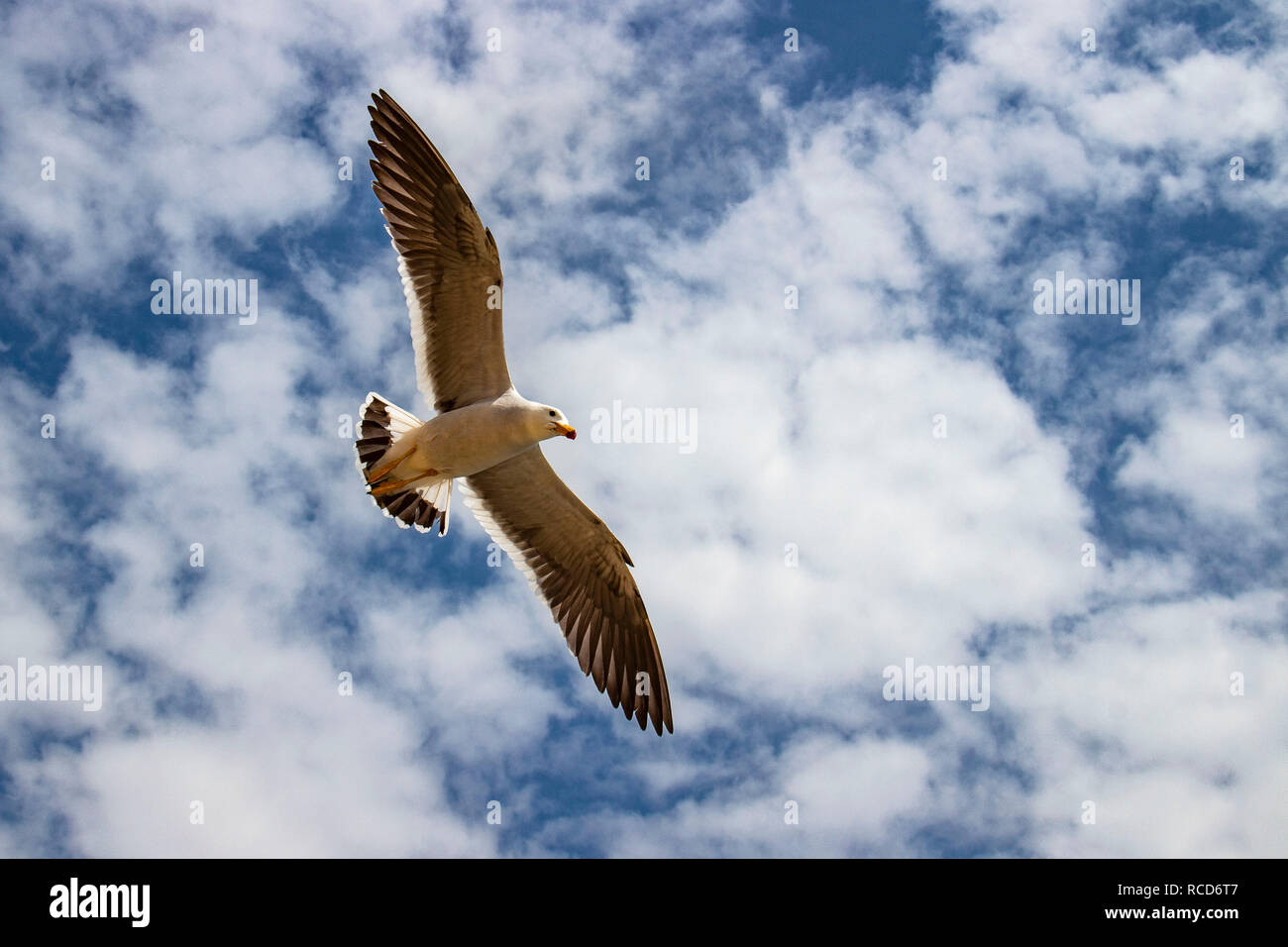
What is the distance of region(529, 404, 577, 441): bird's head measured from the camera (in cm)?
1001

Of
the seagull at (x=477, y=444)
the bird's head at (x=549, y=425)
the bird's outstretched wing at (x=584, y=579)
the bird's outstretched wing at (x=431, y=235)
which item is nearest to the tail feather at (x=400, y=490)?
the seagull at (x=477, y=444)

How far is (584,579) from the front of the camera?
11.4 meters

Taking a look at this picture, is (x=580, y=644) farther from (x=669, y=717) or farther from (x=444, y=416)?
(x=444, y=416)

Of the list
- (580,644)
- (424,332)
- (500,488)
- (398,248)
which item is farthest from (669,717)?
(398,248)

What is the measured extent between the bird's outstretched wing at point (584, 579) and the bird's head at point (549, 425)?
102 centimetres

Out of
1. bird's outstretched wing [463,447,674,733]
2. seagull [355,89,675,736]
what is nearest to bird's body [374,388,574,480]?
seagull [355,89,675,736]

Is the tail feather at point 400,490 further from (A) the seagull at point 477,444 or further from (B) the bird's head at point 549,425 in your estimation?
(B) the bird's head at point 549,425

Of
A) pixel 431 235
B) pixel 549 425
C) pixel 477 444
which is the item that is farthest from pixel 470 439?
pixel 431 235

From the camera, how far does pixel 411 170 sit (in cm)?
991

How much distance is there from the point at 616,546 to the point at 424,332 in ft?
9.48

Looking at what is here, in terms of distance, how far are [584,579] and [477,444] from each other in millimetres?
2105

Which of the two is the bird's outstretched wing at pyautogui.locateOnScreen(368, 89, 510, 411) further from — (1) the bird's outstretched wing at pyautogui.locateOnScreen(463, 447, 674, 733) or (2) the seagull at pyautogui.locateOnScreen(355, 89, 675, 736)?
(1) the bird's outstretched wing at pyautogui.locateOnScreen(463, 447, 674, 733)

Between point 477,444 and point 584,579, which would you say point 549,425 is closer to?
point 477,444

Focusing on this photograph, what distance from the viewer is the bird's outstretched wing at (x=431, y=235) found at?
988 cm
